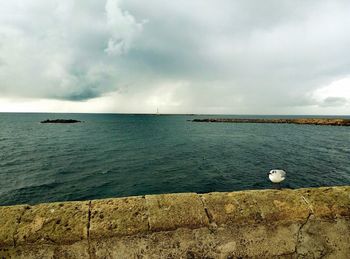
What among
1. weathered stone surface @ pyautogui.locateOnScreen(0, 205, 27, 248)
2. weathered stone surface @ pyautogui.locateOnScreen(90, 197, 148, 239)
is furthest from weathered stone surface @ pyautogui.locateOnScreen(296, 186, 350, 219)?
weathered stone surface @ pyautogui.locateOnScreen(0, 205, 27, 248)

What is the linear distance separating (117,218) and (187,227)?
2.33ft

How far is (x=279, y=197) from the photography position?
8.38ft

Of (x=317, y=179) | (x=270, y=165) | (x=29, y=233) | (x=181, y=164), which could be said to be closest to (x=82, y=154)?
(x=181, y=164)

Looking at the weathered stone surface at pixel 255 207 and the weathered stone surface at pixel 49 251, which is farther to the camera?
the weathered stone surface at pixel 255 207

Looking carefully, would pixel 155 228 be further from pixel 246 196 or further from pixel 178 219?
pixel 246 196

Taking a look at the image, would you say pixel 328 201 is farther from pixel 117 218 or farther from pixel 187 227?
pixel 117 218

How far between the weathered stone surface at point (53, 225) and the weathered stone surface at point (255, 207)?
4.32 feet

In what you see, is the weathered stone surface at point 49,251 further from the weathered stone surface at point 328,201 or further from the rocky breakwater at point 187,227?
the weathered stone surface at point 328,201

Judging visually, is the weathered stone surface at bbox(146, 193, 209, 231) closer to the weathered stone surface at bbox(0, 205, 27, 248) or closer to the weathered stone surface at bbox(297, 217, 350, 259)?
the weathered stone surface at bbox(297, 217, 350, 259)

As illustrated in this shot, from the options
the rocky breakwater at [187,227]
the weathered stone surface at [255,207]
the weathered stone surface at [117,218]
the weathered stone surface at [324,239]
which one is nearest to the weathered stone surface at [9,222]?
the rocky breakwater at [187,227]

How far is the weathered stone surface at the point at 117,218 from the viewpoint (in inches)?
82.8

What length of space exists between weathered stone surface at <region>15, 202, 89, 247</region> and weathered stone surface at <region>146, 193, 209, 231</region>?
674 mm

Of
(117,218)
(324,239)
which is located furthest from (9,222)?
(324,239)

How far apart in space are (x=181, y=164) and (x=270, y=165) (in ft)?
27.0
